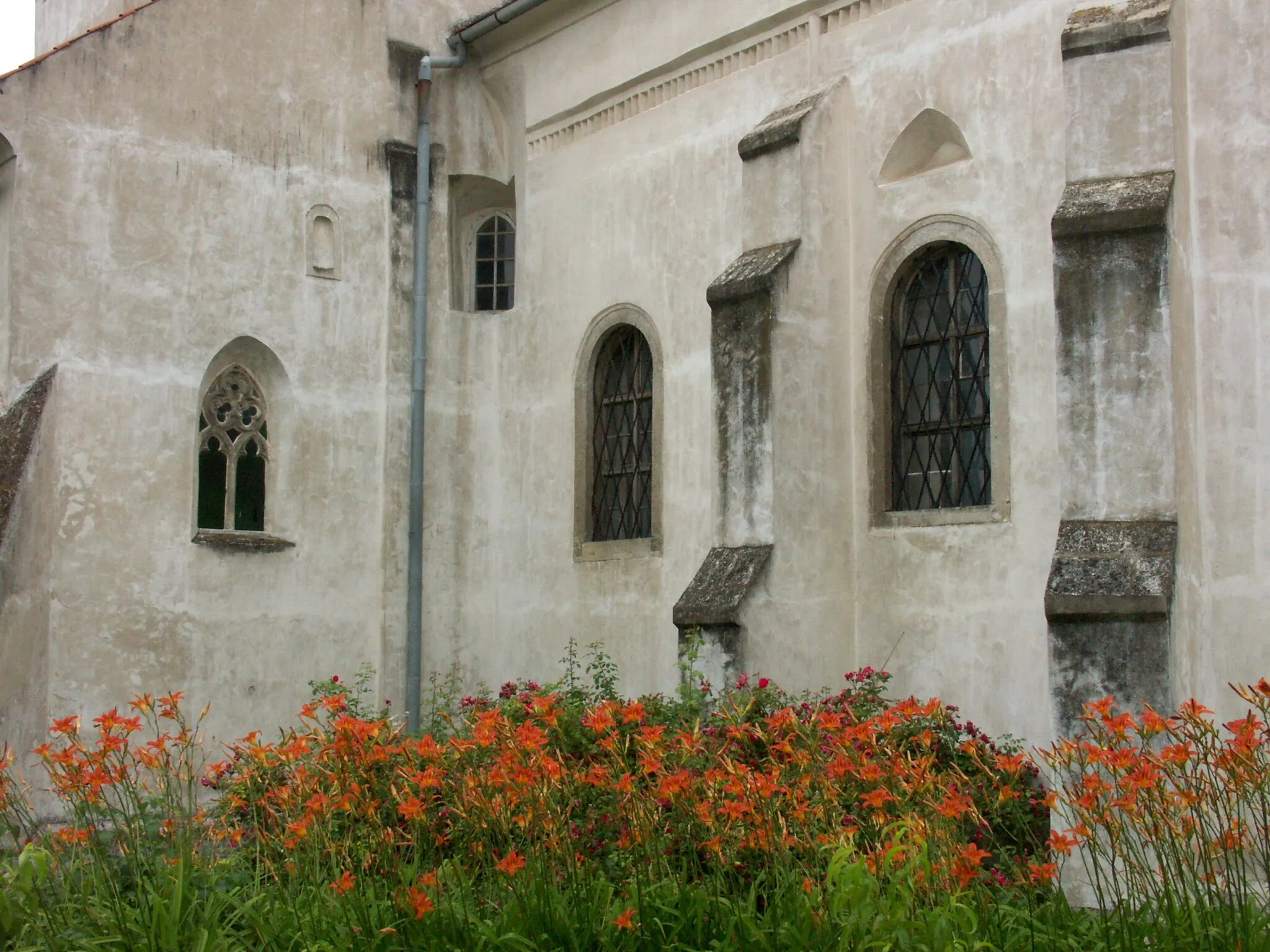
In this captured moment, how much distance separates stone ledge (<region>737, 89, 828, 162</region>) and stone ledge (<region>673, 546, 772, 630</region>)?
355 centimetres

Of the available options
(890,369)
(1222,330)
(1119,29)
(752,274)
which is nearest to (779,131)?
(752,274)

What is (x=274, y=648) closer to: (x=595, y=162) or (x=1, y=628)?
(x=1, y=628)

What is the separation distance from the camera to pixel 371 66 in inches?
651

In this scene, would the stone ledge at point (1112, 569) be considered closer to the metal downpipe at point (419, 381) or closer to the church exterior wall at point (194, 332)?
the metal downpipe at point (419, 381)

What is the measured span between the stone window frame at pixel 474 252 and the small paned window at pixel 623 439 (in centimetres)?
179

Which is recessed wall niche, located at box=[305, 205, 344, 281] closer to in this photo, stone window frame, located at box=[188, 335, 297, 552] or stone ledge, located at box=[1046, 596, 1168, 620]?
stone window frame, located at box=[188, 335, 297, 552]

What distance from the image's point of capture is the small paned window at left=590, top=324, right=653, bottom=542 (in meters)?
15.2

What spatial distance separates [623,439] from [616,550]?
47.0 inches

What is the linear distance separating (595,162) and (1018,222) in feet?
18.0

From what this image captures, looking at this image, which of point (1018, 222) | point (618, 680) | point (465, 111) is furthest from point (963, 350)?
point (465, 111)

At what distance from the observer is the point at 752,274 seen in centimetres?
1270

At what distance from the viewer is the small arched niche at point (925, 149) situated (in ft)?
41.2

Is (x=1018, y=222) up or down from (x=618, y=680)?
up

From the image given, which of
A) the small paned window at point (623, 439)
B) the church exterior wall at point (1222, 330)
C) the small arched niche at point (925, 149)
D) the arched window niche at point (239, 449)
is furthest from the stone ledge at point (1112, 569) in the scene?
the arched window niche at point (239, 449)
